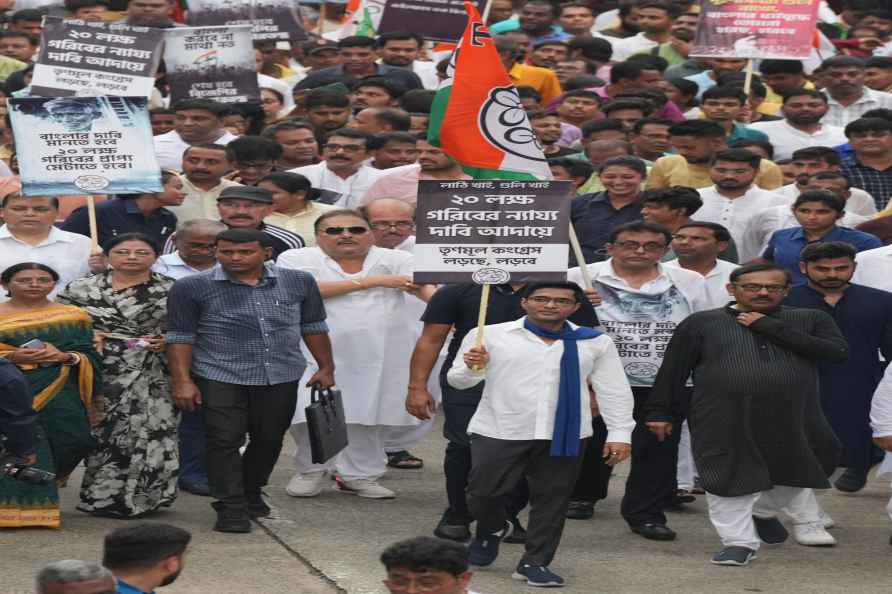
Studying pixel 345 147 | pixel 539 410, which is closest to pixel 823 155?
pixel 345 147

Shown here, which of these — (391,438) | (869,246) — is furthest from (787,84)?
(391,438)

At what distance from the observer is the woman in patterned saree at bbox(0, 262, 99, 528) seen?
1034 centimetres

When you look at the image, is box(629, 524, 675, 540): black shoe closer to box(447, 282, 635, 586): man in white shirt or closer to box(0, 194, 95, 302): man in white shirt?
box(447, 282, 635, 586): man in white shirt

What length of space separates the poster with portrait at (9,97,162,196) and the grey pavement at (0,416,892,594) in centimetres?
179

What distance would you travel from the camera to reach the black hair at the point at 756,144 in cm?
1509

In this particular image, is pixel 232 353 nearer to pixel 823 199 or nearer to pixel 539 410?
pixel 539 410

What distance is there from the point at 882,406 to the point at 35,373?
14.3ft

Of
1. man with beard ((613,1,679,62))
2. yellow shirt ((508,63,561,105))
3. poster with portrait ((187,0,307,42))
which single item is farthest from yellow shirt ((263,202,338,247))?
man with beard ((613,1,679,62))

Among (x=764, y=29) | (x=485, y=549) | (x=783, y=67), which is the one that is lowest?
(x=485, y=549)

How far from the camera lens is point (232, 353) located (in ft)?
34.7

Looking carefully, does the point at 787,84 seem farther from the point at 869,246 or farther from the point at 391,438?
the point at 391,438

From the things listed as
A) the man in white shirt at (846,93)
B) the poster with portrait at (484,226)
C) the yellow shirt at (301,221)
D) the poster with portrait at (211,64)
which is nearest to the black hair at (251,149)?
the yellow shirt at (301,221)

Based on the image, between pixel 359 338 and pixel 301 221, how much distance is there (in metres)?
1.44

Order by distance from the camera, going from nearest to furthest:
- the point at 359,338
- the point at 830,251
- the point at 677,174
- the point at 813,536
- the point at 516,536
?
1. the point at 516,536
2. the point at 813,536
3. the point at 830,251
4. the point at 359,338
5. the point at 677,174
